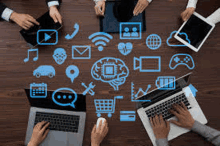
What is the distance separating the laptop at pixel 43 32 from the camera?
118 cm

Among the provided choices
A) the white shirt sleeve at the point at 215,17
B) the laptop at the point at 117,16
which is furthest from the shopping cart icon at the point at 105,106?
the white shirt sleeve at the point at 215,17

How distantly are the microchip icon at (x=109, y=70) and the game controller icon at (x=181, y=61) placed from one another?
0.37 m

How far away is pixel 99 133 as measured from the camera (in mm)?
1113

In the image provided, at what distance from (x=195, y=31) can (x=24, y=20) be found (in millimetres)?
1109

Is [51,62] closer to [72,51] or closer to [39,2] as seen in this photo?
[72,51]

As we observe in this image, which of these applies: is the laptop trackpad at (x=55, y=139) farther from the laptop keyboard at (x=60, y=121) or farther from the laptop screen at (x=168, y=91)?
the laptop screen at (x=168, y=91)

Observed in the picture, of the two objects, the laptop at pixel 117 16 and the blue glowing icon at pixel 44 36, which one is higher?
the laptop at pixel 117 16

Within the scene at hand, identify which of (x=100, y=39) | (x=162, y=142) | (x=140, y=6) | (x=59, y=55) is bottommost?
(x=162, y=142)

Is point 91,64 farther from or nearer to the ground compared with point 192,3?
nearer to the ground

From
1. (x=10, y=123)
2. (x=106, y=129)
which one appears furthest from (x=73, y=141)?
(x=10, y=123)

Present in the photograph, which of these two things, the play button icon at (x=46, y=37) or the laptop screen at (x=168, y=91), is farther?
the play button icon at (x=46, y=37)

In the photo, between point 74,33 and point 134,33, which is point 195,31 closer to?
point 134,33

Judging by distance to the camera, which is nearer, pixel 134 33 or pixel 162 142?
pixel 162 142

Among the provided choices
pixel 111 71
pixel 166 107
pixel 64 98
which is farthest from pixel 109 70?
pixel 166 107
